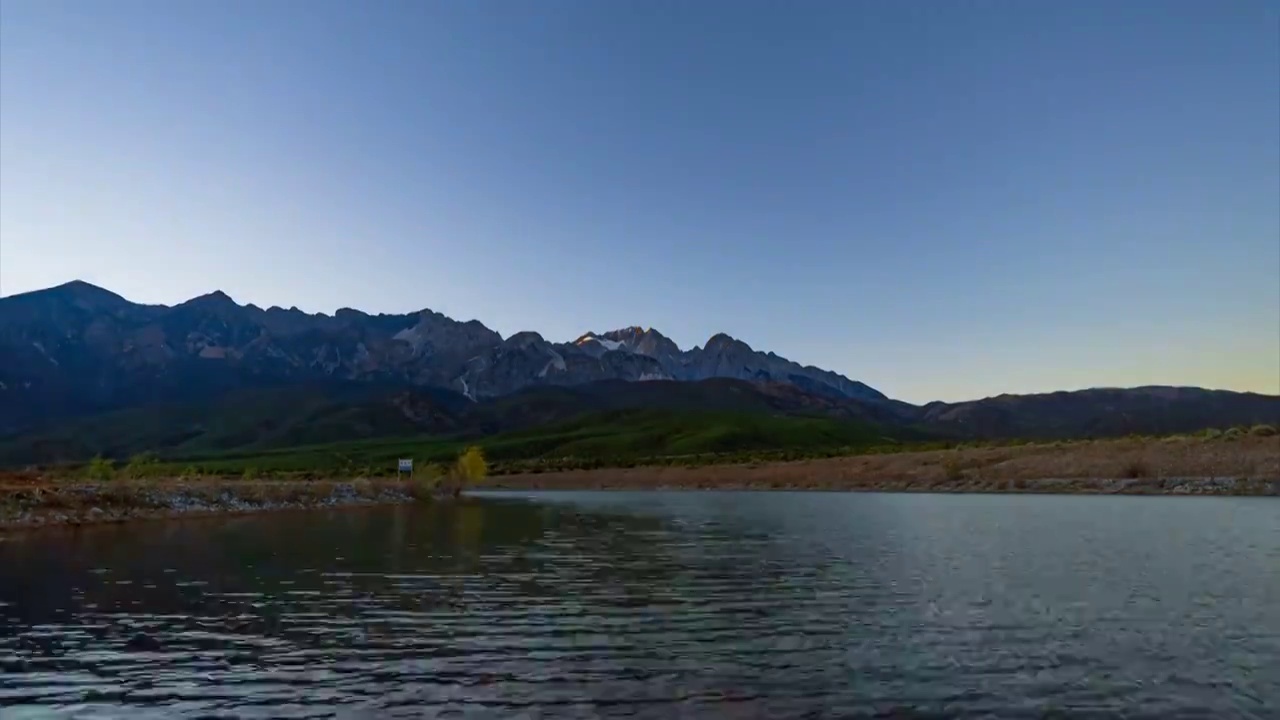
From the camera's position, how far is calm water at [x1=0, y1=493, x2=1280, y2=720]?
51.4 ft

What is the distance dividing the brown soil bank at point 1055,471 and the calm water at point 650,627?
48.6m

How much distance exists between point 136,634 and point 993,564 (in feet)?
99.9

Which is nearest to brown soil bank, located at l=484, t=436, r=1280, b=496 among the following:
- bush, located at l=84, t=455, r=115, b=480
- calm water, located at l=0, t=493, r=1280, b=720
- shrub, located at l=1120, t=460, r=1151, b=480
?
shrub, located at l=1120, t=460, r=1151, b=480

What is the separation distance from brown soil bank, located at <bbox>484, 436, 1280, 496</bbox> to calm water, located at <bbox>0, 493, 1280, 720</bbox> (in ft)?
159

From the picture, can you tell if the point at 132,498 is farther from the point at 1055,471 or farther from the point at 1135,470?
the point at 1135,470

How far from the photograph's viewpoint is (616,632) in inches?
861

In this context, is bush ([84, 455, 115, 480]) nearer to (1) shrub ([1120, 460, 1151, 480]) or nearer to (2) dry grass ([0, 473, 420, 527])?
(2) dry grass ([0, 473, 420, 527])

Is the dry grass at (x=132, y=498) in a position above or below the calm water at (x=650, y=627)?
above

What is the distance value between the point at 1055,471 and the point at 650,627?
95089 mm

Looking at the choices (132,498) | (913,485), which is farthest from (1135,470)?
(132,498)

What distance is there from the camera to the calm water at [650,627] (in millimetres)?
15656

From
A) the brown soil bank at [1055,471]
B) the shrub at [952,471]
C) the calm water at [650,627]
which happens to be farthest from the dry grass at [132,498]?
the shrub at [952,471]

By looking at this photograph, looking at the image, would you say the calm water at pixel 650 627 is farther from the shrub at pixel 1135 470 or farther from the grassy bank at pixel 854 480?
the shrub at pixel 1135 470

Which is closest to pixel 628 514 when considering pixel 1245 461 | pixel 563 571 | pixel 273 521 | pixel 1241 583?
pixel 273 521
